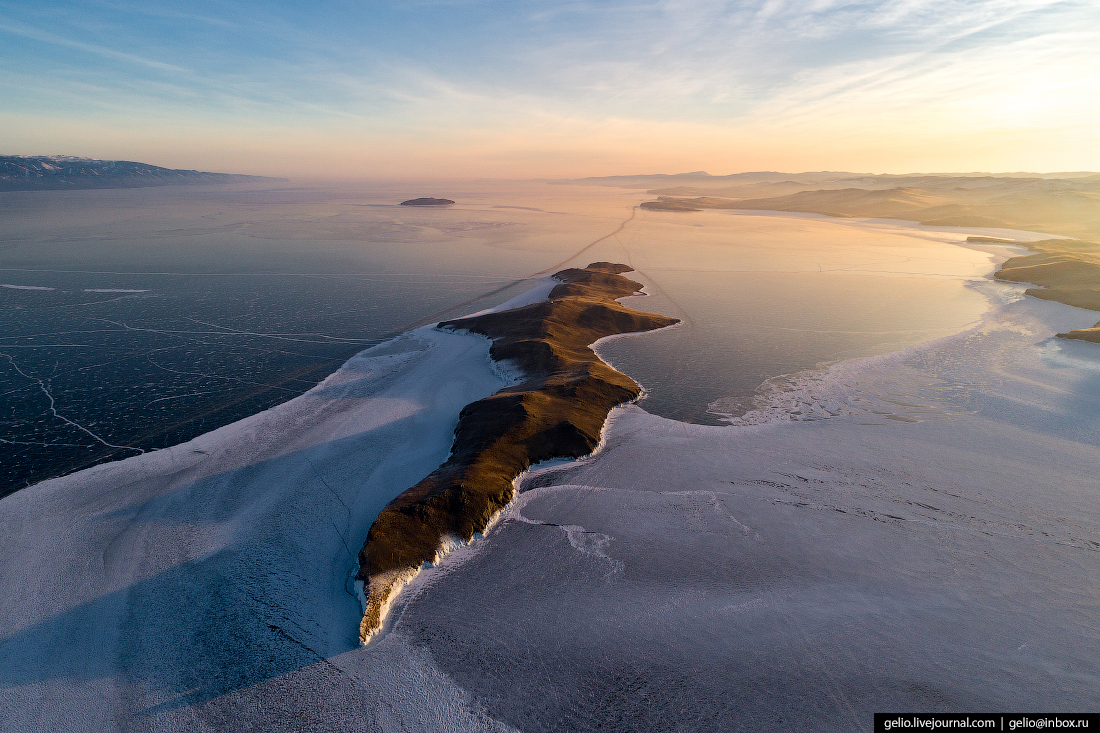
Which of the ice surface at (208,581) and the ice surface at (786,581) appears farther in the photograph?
the ice surface at (786,581)

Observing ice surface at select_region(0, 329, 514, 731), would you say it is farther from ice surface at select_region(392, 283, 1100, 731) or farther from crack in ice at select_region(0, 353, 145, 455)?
ice surface at select_region(392, 283, 1100, 731)

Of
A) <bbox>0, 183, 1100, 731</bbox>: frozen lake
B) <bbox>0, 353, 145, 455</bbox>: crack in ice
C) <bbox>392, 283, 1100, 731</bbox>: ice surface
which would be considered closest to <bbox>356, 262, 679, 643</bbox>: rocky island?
<bbox>0, 183, 1100, 731</bbox>: frozen lake

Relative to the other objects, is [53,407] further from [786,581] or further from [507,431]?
[786,581]

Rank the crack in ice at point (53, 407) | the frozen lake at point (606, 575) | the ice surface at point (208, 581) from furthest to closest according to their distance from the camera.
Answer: the crack in ice at point (53, 407), the frozen lake at point (606, 575), the ice surface at point (208, 581)

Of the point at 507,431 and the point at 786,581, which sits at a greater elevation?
the point at 507,431

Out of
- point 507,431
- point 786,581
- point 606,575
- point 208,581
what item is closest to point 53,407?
point 208,581

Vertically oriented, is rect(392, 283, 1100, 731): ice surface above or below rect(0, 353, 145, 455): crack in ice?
below

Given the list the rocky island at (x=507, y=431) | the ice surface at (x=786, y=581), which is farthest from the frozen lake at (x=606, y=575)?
the rocky island at (x=507, y=431)

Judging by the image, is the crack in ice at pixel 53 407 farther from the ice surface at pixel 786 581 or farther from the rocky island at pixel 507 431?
the ice surface at pixel 786 581

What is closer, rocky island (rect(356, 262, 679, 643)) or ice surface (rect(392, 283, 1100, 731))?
ice surface (rect(392, 283, 1100, 731))
